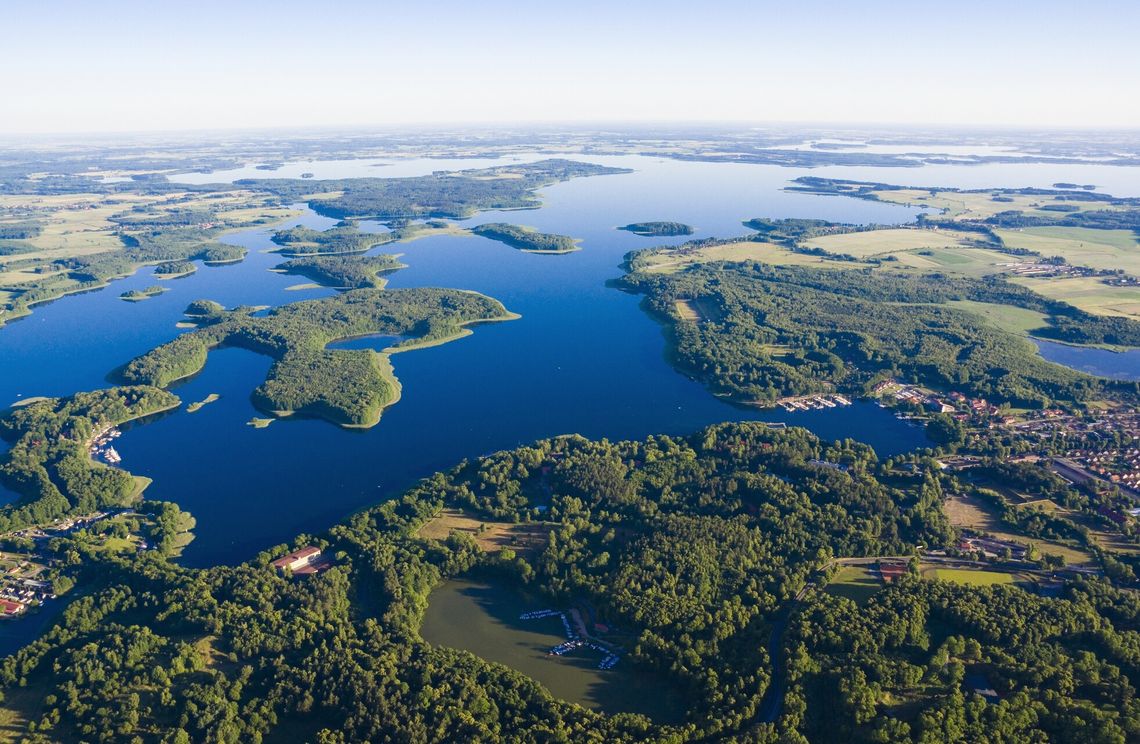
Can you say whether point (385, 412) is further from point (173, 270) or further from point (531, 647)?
point (173, 270)

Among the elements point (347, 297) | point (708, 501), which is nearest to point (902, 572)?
point (708, 501)

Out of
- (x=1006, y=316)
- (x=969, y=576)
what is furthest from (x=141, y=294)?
(x=1006, y=316)

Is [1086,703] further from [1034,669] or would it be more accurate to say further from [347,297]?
[347,297]

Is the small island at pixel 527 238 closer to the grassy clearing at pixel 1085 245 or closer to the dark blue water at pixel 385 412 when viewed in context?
the dark blue water at pixel 385 412

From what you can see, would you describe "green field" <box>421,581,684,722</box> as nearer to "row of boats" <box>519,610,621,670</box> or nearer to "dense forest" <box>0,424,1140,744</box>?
"row of boats" <box>519,610,621,670</box>

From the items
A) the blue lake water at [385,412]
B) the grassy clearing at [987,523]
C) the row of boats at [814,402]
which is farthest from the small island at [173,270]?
the grassy clearing at [987,523]
